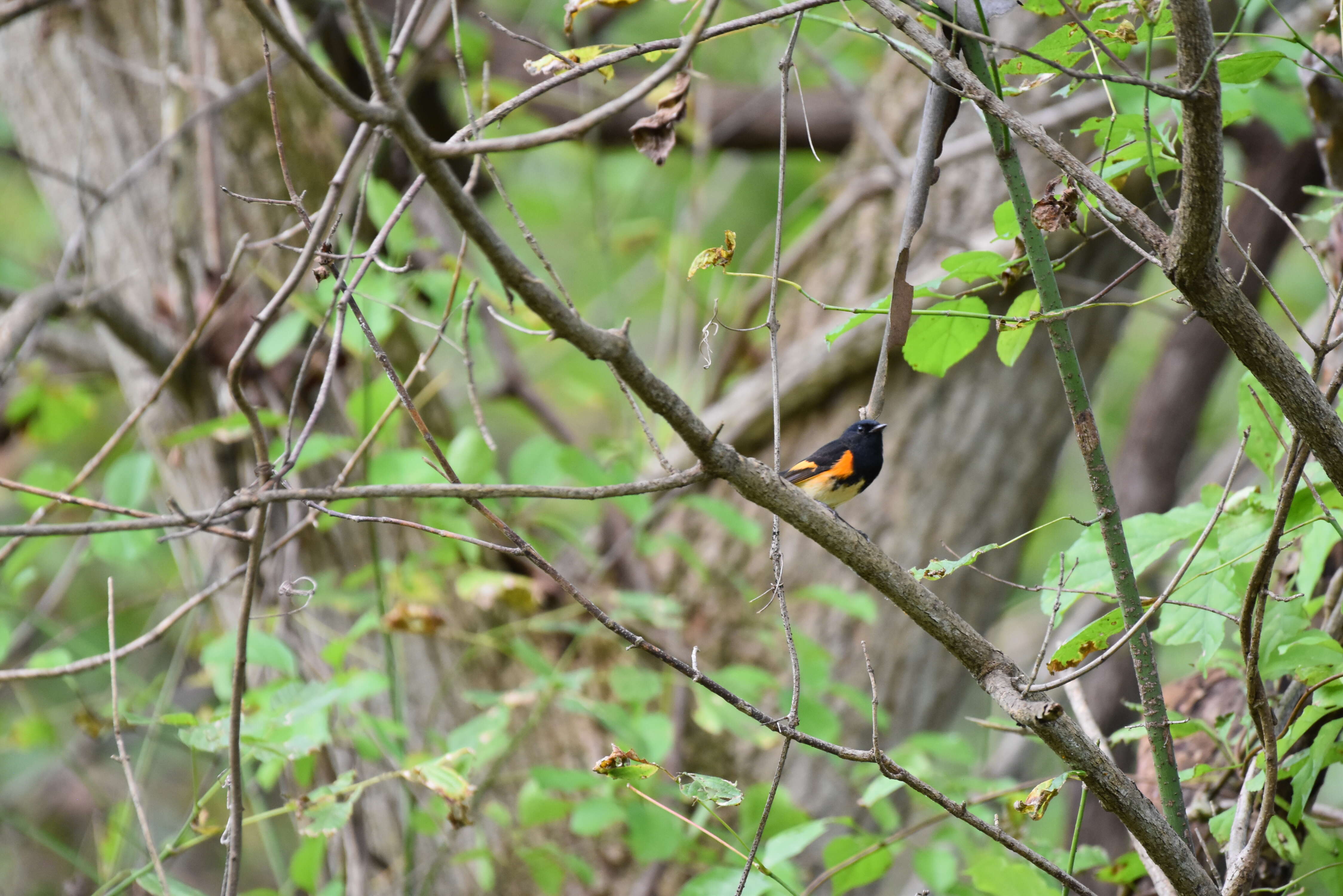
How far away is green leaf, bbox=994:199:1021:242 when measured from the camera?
1557mm

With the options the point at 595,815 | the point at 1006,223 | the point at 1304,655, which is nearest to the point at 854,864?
the point at 595,815

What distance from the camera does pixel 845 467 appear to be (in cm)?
318

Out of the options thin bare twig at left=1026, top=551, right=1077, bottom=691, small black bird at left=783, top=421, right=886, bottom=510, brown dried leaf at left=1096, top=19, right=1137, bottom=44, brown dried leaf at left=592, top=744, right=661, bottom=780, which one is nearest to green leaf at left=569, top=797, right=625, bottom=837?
small black bird at left=783, top=421, right=886, bottom=510

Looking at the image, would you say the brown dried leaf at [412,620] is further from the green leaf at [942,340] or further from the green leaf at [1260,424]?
the green leaf at [1260,424]

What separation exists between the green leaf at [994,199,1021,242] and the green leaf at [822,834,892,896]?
4.45 feet

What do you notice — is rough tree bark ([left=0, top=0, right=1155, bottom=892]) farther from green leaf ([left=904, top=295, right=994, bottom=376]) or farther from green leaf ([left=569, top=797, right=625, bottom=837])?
green leaf ([left=904, top=295, right=994, bottom=376])

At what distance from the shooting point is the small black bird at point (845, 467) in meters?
3.07

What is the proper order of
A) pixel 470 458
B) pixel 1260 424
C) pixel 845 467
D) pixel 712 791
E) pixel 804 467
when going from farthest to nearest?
pixel 804 467 → pixel 845 467 → pixel 470 458 → pixel 1260 424 → pixel 712 791

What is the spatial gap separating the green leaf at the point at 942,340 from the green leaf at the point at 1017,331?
40 mm

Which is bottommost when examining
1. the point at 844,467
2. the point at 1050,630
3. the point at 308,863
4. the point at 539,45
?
the point at 308,863

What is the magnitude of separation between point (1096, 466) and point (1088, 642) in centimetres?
27

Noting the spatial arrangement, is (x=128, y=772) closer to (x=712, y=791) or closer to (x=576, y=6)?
(x=712, y=791)

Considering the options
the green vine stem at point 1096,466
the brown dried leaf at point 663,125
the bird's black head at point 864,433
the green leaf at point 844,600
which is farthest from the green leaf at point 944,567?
the green leaf at point 844,600

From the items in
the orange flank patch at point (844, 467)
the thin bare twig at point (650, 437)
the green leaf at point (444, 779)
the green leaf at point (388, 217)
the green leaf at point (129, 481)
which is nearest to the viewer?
the thin bare twig at point (650, 437)
